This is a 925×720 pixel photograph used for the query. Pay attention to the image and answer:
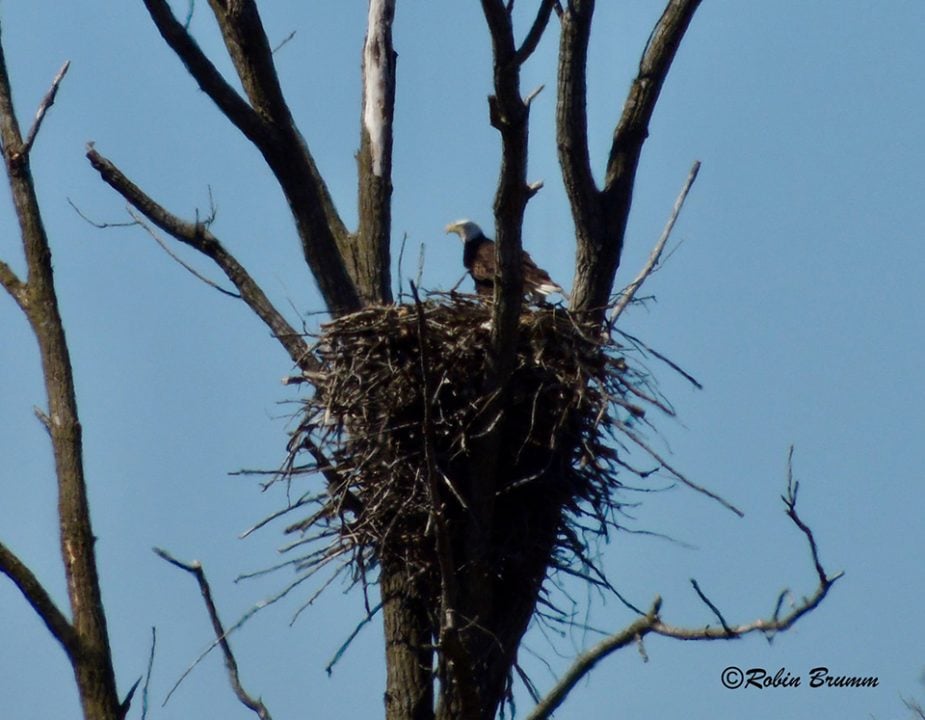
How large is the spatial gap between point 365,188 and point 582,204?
4.87 ft

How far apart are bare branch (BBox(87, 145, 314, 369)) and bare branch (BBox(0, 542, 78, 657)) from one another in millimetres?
1940

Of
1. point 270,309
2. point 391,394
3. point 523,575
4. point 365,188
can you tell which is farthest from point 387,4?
point 523,575

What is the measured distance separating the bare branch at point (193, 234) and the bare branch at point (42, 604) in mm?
1940

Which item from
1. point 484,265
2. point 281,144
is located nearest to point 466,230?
point 484,265

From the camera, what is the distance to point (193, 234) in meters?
6.07

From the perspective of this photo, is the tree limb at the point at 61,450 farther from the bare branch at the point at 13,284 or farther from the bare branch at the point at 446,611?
the bare branch at the point at 446,611

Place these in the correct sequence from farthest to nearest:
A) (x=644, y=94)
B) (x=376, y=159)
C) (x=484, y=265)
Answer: (x=484, y=265) → (x=376, y=159) → (x=644, y=94)

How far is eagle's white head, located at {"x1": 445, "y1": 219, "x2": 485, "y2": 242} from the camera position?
9.23 metres

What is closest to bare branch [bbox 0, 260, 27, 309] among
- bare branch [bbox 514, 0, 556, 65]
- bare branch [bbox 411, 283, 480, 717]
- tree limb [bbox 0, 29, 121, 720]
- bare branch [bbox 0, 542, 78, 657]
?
tree limb [bbox 0, 29, 121, 720]

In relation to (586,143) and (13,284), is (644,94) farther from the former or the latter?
(13,284)

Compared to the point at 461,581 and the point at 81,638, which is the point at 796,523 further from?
the point at 81,638

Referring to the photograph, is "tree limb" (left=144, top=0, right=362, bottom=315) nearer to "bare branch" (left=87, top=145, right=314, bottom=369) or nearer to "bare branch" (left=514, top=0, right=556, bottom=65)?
"bare branch" (left=87, top=145, right=314, bottom=369)

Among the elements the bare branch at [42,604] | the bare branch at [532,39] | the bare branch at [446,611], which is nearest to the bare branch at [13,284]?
the bare branch at [42,604]

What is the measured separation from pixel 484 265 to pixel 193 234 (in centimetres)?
262
